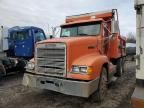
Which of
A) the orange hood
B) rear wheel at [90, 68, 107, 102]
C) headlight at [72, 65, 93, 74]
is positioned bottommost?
rear wheel at [90, 68, 107, 102]

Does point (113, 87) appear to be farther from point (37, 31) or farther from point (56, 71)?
point (37, 31)

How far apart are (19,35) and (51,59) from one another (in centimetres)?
649

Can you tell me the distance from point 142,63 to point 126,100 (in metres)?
3.10

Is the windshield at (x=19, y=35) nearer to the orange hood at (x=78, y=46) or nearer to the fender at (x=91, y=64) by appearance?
the orange hood at (x=78, y=46)

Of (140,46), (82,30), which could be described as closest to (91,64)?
(140,46)

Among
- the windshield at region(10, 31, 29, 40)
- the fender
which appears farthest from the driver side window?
the fender

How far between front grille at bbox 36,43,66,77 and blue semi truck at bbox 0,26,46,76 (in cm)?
481

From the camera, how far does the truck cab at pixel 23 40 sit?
478 inches

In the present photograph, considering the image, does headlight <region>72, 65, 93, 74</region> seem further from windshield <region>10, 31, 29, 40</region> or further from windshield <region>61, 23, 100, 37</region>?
windshield <region>10, 31, 29, 40</region>

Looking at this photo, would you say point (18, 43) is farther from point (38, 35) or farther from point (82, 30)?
point (82, 30)

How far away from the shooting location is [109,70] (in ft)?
25.6

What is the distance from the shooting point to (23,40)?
40.4 ft

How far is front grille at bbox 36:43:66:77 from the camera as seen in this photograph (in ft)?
20.6

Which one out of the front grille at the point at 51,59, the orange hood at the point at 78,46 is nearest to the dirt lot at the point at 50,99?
the front grille at the point at 51,59
